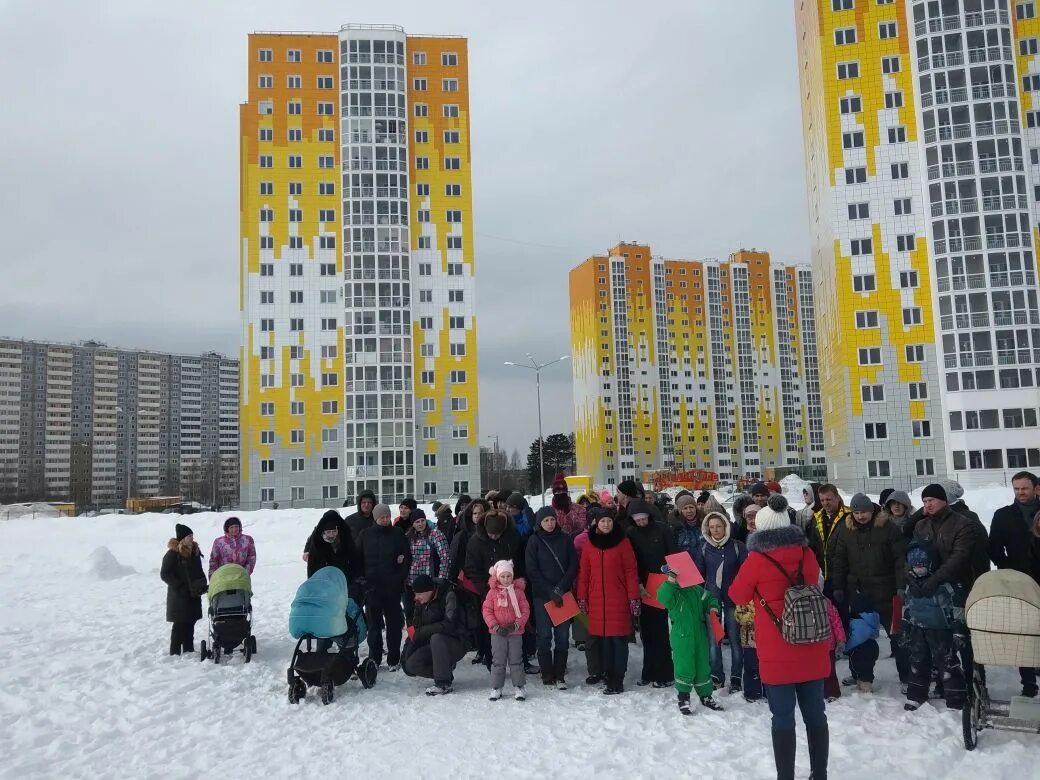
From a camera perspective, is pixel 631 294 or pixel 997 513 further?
pixel 631 294

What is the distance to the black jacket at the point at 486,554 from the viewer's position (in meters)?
10.0

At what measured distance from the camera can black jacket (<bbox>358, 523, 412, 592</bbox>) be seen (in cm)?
1045

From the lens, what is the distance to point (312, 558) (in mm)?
10039

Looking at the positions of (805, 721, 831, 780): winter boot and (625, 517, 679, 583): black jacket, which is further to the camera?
(625, 517, 679, 583): black jacket

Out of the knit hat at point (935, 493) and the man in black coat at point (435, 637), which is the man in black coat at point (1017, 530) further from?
the man in black coat at point (435, 637)

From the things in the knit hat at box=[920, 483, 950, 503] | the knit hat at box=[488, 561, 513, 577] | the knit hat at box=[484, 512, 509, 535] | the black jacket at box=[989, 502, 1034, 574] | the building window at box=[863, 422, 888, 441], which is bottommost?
the knit hat at box=[488, 561, 513, 577]

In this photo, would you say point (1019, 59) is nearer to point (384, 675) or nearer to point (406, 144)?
point (406, 144)

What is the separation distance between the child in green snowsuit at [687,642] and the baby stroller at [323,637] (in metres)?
3.83

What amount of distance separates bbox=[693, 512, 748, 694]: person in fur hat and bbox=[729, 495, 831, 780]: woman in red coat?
9.19 ft

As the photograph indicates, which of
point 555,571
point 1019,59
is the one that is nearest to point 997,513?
point 555,571

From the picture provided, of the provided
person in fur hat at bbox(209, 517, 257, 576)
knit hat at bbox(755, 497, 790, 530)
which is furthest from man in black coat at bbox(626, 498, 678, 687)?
person in fur hat at bbox(209, 517, 257, 576)

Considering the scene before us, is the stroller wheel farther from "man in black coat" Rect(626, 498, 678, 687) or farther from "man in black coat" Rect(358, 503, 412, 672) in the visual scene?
"man in black coat" Rect(626, 498, 678, 687)

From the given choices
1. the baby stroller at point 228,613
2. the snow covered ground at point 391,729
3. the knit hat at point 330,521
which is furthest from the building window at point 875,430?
the baby stroller at point 228,613

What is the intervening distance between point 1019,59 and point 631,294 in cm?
7177
